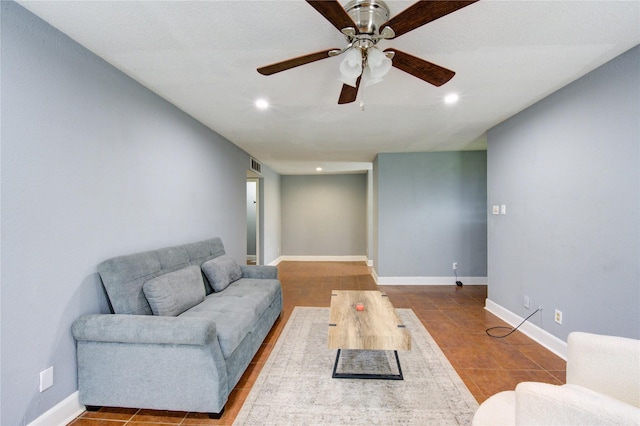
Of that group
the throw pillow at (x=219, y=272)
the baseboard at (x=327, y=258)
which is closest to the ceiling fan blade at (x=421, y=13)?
the throw pillow at (x=219, y=272)

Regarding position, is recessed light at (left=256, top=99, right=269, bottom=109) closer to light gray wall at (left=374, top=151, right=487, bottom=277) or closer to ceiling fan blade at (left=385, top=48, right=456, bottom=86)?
ceiling fan blade at (left=385, top=48, right=456, bottom=86)

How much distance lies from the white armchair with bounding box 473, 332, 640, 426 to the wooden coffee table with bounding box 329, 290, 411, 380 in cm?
73

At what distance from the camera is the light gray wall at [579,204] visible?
6.50 ft

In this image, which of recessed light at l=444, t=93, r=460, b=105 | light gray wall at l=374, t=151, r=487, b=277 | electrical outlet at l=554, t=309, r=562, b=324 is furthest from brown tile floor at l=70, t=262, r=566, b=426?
recessed light at l=444, t=93, r=460, b=105

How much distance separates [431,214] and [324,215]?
11.0ft

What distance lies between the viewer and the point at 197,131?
3396 millimetres

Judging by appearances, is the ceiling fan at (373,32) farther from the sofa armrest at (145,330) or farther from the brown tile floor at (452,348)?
the brown tile floor at (452,348)

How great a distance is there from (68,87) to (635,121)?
3.81 m

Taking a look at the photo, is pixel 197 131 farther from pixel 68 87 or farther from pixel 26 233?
pixel 26 233

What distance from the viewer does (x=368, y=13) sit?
1.48m

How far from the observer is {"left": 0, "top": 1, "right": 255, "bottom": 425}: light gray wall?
1.48m

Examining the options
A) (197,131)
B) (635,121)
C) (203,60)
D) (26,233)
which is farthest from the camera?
(197,131)

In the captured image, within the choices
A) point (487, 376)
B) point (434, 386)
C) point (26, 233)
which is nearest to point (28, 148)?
point (26, 233)

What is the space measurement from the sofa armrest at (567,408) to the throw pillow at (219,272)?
2729 mm
